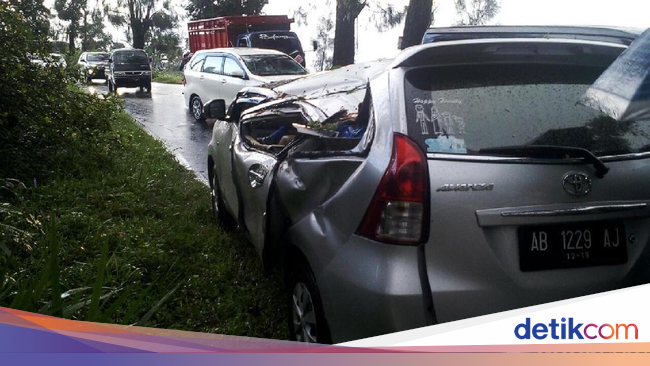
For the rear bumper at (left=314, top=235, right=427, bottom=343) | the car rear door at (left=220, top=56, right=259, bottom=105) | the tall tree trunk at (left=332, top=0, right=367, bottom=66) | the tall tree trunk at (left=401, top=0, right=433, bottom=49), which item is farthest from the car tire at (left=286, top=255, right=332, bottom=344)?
the tall tree trunk at (left=332, top=0, right=367, bottom=66)

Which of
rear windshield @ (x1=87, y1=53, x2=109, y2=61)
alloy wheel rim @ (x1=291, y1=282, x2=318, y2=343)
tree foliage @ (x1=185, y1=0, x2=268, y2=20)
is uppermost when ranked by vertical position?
tree foliage @ (x1=185, y1=0, x2=268, y2=20)

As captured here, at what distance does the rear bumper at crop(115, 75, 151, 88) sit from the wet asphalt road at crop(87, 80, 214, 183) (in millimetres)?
2481

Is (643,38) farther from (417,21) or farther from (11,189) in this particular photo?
(417,21)

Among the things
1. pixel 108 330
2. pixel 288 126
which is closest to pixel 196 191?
pixel 288 126

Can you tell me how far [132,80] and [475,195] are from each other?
25753 mm

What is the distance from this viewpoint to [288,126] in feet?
16.4

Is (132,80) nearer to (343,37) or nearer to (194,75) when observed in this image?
(343,37)

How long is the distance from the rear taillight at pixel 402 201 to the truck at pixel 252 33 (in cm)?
1856

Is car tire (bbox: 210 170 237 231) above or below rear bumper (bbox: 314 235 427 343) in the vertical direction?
below

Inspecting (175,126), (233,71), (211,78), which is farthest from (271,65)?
(175,126)

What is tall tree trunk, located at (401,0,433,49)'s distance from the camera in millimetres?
16203

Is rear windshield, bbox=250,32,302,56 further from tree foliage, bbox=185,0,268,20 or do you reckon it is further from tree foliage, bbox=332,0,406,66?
tree foliage, bbox=185,0,268,20

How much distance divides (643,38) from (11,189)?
544 cm

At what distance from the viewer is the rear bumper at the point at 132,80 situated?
26.8 meters
